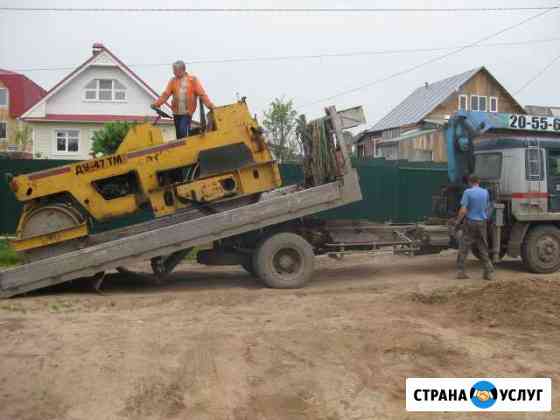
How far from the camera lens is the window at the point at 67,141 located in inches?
1190

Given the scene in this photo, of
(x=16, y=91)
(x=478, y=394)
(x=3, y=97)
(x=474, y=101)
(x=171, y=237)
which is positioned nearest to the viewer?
(x=478, y=394)

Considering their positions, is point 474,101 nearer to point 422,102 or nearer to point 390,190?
point 422,102

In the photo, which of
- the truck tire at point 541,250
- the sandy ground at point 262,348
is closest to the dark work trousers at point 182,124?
the sandy ground at point 262,348

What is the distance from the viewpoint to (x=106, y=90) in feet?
100

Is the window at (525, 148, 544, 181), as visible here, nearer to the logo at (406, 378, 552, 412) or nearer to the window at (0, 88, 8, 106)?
the logo at (406, 378, 552, 412)

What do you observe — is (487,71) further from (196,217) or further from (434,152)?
(196,217)

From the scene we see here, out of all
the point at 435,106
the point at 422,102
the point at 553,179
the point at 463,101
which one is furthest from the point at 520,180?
the point at 422,102

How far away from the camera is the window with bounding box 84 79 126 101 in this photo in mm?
30453

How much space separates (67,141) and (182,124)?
2302 centimetres

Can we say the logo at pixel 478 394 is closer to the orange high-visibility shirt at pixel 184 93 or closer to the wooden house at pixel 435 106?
the orange high-visibility shirt at pixel 184 93

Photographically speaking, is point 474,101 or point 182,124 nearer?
point 182,124

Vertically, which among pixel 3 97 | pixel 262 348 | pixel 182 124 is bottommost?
pixel 262 348

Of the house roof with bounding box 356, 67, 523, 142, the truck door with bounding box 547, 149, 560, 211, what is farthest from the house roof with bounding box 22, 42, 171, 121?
the truck door with bounding box 547, 149, 560, 211

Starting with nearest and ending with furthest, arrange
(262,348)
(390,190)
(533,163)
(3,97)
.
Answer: (262,348) < (533,163) < (390,190) < (3,97)
